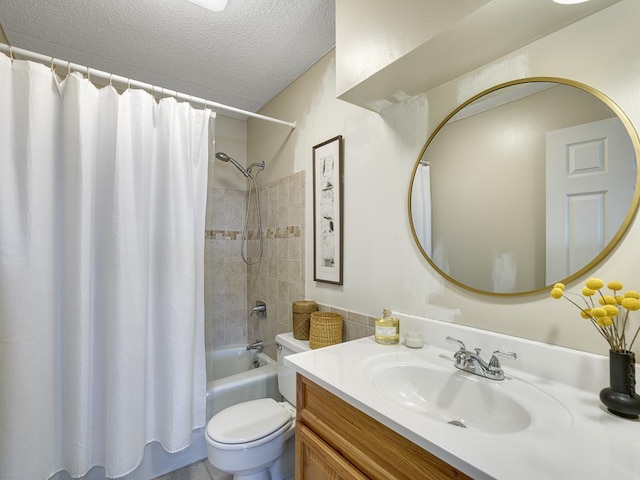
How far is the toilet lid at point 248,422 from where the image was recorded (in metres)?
1.34

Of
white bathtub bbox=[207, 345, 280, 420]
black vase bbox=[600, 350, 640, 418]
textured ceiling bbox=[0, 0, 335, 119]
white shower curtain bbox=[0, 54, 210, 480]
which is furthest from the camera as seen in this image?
white bathtub bbox=[207, 345, 280, 420]

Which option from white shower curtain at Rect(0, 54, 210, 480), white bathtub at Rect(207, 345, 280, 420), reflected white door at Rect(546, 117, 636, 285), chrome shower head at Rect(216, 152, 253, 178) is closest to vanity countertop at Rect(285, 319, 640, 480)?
Result: reflected white door at Rect(546, 117, 636, 285)

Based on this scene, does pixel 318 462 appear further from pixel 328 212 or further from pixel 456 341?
pixel 328 212

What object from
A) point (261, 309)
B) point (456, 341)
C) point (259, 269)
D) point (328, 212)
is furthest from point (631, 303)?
point (259, 269)

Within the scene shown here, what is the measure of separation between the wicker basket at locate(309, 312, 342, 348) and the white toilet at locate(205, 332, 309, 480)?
0.09 m

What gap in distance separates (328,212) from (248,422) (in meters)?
1.16

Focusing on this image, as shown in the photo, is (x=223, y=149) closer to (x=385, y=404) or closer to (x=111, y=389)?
(x=111, y=389)

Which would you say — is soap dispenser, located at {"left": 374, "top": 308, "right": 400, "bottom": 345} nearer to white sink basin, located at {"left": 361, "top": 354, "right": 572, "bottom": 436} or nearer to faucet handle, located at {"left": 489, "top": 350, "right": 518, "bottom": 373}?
white sink basin, located at {"left": 361, "top": 354, "right": 572, "bottom": 436}

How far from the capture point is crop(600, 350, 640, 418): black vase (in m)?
0.68

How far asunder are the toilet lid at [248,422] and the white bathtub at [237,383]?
0.27m

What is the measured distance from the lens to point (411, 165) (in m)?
1.33

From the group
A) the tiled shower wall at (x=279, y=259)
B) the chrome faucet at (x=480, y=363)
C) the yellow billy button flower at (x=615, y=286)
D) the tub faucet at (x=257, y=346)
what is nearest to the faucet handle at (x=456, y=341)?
the chrome faucet at (x=480, y=363)

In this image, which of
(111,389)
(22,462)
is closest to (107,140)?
(111,389)

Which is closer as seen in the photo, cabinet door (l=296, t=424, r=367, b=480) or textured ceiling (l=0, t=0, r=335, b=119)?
cabinet door (l=296, t=424, r=367, b=480)
